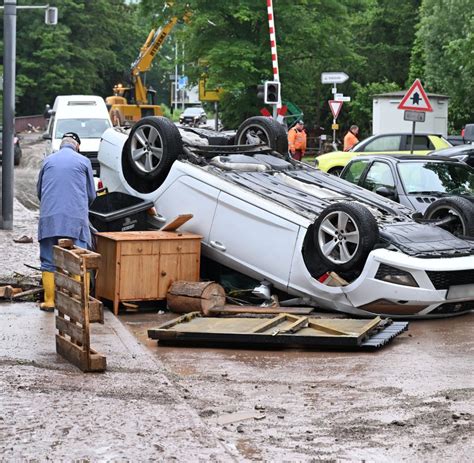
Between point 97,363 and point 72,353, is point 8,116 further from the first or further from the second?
point 97,363

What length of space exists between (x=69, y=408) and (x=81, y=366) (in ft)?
4.54

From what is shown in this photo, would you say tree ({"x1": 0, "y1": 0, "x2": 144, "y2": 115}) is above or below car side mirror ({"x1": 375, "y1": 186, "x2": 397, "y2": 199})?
above

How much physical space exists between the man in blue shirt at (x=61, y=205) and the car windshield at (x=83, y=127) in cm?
1929

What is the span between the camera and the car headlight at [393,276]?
37.4 ft

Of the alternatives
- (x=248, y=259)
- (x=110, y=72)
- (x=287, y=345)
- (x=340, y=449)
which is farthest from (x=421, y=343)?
(x=110, y=72)

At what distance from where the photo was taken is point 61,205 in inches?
452

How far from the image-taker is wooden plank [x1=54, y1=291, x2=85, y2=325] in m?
9.04

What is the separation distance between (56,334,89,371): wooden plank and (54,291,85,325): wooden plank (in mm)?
207

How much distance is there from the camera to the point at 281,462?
661cm

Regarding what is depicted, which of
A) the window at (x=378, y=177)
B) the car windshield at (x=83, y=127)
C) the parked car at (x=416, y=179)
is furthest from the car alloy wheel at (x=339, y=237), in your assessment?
the car windshield at (x=83, y=127)

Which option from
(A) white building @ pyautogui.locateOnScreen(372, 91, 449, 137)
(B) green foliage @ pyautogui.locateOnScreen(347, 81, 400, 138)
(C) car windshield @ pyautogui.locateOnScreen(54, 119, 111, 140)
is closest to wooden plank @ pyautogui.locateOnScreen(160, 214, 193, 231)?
(C) car windshield @ pyautogui.locateOnScreen(54, 119, 111, 140)

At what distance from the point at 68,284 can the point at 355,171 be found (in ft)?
28.8

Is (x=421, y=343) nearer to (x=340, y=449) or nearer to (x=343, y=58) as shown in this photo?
(x=340, y=449)

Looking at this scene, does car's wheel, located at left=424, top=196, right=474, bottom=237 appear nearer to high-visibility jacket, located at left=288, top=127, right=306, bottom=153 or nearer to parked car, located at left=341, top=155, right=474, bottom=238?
parked car, located at left=341, top=155, right=474, bottom=238
